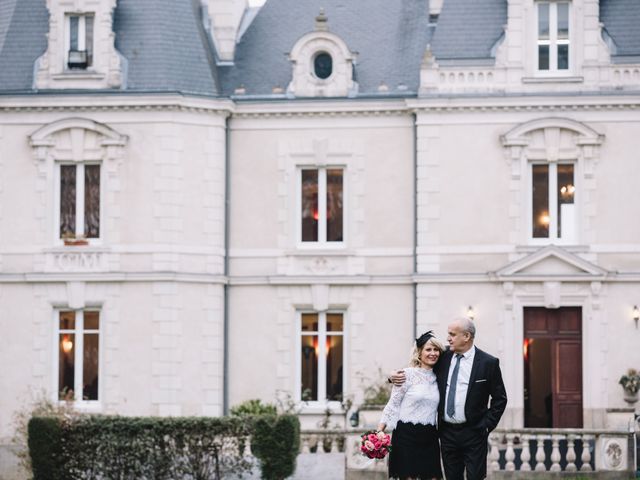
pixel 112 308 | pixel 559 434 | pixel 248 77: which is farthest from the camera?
pixel 248 77

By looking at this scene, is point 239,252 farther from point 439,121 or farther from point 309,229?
point 439,121

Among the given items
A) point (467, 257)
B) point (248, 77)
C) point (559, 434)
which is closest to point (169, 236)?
point (248, 77)

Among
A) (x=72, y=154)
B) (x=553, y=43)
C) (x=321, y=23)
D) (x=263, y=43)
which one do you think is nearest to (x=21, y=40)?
(x=72, y=154)

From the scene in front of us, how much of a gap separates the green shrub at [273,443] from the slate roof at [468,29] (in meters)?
10.5

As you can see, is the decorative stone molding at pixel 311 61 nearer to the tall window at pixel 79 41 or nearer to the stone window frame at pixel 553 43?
the stone window frame at pixel 553 43

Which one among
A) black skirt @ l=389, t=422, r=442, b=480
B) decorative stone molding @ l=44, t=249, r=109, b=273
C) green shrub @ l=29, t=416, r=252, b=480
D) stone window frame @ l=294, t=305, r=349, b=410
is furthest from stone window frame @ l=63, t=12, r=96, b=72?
black skirt @ l=389, t=422, r=442, b=480

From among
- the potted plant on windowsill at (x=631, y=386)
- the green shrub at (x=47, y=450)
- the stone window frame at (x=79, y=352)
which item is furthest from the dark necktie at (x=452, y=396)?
the stone window frame at (x=79, y=352)

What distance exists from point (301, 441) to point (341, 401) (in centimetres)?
551

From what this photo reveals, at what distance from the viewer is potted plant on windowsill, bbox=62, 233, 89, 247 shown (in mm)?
30516

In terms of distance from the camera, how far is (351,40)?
1294 inches

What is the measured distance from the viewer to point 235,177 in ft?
103

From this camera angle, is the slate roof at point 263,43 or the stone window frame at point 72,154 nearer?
the stone window frame at point 72,154

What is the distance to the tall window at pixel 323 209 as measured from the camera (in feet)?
103

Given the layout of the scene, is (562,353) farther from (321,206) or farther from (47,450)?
(47,450)
